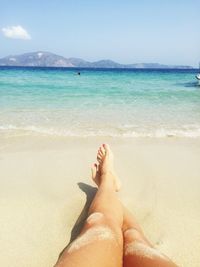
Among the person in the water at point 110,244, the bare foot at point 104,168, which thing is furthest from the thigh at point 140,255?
the bare foot at point 104,168

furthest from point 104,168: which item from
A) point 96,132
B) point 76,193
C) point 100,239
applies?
point 96,132

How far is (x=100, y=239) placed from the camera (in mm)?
1658

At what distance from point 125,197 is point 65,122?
3514 mm

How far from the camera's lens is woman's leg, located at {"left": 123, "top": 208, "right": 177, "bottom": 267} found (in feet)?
4.82

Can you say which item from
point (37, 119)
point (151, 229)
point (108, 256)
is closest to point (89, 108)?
point (37, 119)

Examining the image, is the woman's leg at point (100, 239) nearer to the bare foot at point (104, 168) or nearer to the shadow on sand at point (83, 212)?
the shadow on sand at point (83, 212)

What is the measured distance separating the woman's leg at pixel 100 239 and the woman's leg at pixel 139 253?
1.6 inches

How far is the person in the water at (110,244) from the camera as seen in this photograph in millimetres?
1482

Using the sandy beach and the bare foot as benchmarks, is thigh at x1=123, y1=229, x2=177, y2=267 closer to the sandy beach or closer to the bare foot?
the sandy beach

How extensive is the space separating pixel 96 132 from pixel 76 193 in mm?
2421

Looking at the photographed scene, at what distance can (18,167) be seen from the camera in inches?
133

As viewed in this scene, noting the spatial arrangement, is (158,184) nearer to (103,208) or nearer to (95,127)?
(103,208)

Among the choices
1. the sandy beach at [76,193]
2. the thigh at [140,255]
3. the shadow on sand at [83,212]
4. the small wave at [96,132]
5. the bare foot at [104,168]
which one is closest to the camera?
the thigh at [140,255]

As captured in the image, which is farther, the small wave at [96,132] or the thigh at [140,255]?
the small wave at [96,132]
